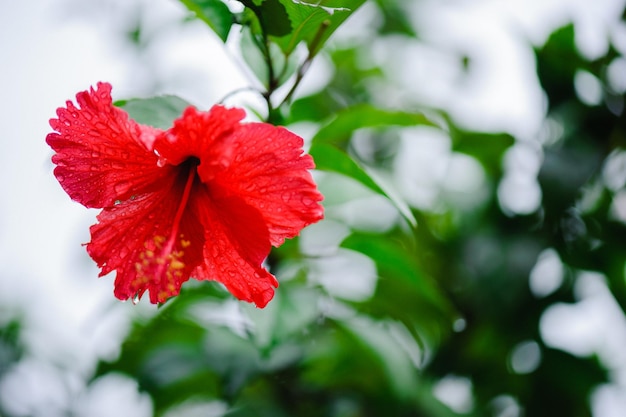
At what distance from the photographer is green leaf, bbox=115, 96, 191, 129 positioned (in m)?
0.79

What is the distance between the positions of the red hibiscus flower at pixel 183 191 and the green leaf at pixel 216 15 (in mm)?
155

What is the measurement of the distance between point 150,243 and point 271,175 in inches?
7.2

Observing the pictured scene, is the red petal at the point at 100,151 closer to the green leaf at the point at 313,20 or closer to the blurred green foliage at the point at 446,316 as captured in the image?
the green leaf at the point at 313,20

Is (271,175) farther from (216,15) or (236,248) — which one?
(216,15)

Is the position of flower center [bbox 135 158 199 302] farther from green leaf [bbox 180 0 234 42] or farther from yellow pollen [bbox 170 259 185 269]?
green leaf [bbox 180 0 234 42]

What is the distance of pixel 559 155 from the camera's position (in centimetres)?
147

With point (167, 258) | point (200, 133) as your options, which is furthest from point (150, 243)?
point (200, 133)

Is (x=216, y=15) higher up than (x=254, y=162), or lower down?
higher up

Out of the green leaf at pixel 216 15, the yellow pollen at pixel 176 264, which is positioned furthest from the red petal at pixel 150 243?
the green leaf at pixel 216 15

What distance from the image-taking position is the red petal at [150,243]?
30.2 inches

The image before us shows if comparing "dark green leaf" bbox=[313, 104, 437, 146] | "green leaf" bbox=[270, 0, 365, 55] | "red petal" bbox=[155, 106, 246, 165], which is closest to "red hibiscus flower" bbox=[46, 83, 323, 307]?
"red petal" bbox=[155, 106, 246, 165]

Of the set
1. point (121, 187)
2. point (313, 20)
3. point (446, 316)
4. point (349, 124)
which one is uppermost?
point (313, 20)

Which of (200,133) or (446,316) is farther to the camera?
(446,316)

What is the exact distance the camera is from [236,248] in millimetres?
799
